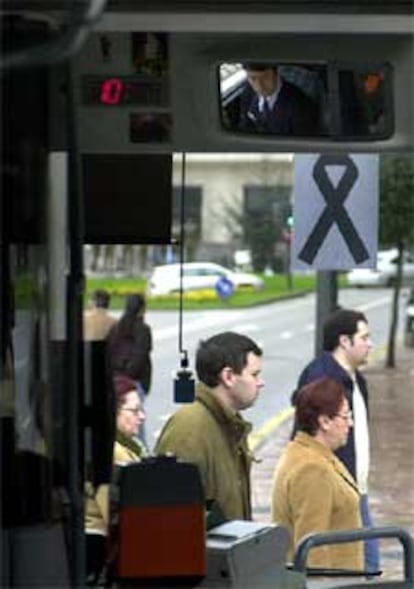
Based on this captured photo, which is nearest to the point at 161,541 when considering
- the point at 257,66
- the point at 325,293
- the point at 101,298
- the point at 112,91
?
the point at 112,91

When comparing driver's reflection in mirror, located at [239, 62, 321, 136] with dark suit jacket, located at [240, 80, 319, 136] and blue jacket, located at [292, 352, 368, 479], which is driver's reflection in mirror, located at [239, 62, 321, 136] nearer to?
dark suit jacket, located at [240, 80, 319, 136]

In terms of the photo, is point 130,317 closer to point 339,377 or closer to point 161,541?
point 339,377

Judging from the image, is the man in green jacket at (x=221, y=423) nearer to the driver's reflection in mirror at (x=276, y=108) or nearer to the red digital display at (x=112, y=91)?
the driver's reflection in mirror at (x=276, y=108)

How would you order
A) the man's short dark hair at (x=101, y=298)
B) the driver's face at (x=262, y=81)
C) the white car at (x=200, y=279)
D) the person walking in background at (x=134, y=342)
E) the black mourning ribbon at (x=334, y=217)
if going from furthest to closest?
the white car at (x=200, y=279) → the person walking in background at (x=134, y=342) → the man's short dark hair at (x=101, y=298) → the black mourning ribbon at (x=334, y=217) → the driver's face at (x=262, y=81)

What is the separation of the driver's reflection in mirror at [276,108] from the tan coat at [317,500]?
8.50 ft

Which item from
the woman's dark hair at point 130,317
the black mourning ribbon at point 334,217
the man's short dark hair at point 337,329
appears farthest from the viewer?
the woman's dark hair at point 130,317

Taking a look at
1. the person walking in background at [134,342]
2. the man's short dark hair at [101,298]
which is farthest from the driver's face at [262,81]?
the person walking in background at [134,342]

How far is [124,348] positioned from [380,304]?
32.7m

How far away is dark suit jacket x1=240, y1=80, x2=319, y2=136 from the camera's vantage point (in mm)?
2756

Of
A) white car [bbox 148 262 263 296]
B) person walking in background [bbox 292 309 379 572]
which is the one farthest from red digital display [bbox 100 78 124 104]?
white car [bbox 148 262 263 296]

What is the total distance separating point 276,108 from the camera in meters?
2.79

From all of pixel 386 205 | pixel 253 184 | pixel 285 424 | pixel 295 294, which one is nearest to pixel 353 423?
pixel 285 424

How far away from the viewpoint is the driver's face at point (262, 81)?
8.80 ft

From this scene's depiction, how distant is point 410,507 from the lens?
11.2m
